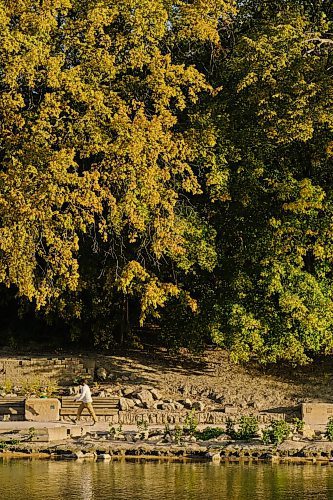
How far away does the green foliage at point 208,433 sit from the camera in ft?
60.9

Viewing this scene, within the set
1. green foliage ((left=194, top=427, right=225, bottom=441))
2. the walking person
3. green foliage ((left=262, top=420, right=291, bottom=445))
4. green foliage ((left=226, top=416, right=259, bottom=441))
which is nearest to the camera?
green foliage ((left=262, top=420, right=291, bottom=445))

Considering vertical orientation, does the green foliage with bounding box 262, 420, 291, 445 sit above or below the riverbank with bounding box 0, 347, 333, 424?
below

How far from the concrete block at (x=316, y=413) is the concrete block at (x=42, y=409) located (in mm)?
5085

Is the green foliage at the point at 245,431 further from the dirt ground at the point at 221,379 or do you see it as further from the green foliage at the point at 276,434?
the dirt ground at the point at 221,379

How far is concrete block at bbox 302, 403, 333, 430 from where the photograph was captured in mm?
21562

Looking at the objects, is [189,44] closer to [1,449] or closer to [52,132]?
[52,132]

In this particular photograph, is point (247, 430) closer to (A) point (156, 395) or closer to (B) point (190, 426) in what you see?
(B) point (190, 426)

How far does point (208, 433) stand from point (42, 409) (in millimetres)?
4245

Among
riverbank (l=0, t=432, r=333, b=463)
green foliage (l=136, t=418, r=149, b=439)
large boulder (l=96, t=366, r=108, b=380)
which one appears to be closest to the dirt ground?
large boulder (l=96, t=366, r=108, b=380)

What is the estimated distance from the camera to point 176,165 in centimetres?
2394

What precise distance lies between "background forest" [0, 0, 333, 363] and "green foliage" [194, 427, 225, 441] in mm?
4960

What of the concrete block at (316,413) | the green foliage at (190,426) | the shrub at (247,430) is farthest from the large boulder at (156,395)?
the shrub at (247,430)

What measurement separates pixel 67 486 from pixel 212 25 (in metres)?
13.5

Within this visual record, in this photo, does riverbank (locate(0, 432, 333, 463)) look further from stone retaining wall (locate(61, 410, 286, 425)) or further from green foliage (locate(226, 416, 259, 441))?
stone retaining wall (locate(61, 410, 286, 425))
